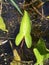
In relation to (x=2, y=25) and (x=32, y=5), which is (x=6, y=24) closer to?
(x=2, y=25)

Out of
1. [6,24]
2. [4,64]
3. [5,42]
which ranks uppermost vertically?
[6,24]

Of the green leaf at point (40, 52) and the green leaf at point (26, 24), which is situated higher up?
the green leaf at point (26, 24)

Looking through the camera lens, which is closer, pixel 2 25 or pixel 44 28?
pixel 2 25

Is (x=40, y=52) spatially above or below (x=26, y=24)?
below

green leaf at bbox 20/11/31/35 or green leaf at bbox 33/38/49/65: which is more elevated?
green leaf at bbox 20/11/31/35

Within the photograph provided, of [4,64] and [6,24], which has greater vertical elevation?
[6,24]

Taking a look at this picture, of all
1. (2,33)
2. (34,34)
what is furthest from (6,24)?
(34,34)
